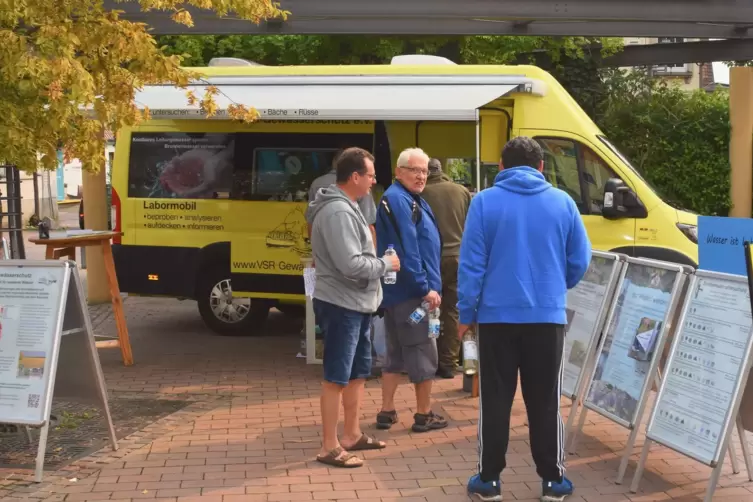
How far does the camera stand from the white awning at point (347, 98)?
29.0ft

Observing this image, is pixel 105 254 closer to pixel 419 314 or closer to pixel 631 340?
pixel 419 314

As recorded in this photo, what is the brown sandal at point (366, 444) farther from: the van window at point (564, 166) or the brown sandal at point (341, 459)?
the van window at point (564, 166)

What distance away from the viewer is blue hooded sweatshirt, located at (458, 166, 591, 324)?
5.06m

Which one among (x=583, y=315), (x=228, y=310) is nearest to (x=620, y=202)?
(x=583, y=315)

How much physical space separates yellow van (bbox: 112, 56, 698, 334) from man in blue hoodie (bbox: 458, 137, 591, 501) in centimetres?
361

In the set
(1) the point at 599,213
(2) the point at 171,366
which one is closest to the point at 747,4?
(1) the point at 599,213

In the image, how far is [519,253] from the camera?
507 centimetres

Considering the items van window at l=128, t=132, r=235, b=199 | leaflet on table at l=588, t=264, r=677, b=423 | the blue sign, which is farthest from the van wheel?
the blue sign

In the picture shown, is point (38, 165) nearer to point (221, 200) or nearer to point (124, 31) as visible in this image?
point (124, 31)

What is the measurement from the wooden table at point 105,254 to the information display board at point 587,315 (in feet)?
13.9

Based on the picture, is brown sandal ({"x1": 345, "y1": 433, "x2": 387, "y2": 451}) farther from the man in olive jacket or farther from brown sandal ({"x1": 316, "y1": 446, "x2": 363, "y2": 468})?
the man in olive jacket

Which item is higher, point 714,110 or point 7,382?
point 714,110

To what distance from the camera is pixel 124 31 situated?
256 inches

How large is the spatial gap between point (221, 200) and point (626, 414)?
18.5 ft
